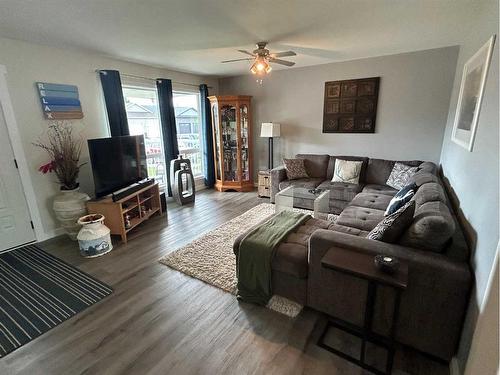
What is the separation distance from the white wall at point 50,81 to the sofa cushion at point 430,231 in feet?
12.9

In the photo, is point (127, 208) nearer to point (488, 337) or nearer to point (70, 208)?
point (70, 208)

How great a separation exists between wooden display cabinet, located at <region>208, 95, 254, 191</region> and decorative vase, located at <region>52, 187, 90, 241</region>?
273 cm

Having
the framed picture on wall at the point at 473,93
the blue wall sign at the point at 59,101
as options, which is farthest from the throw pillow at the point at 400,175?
the blue wall sign at the point at 59,101

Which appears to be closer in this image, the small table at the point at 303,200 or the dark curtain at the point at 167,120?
the small table at the point at 303,200

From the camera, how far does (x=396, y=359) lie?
158 centimetres

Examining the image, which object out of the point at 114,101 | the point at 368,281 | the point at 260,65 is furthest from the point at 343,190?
the point at 114,101

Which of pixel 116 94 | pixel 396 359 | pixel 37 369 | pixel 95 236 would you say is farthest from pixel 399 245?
pixel 116 94

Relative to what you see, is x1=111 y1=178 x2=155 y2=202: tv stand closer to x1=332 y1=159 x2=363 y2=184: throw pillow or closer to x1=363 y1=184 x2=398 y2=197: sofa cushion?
x1=332 y1=159 x2=363 y2=184: throw pillow

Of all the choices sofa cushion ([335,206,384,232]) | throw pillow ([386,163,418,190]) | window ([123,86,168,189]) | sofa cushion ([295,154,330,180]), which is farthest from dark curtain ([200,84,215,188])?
throw pillow ([386,163,418,190])

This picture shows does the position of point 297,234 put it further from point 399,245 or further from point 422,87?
point 422,87

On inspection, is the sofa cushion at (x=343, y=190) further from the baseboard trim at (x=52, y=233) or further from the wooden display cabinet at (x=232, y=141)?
the baseboard trim at (x=52, y=233)

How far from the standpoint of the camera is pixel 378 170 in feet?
13.3

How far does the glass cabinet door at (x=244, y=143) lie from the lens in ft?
16.8

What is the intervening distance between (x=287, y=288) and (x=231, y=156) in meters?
3.72
